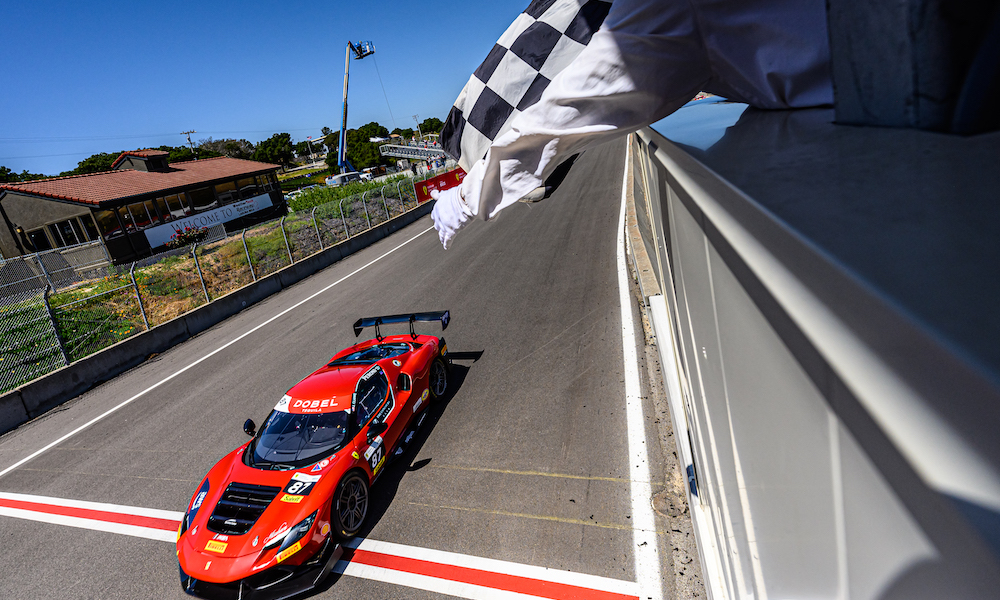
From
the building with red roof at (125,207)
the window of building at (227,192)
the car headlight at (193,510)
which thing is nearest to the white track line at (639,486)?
the car headlight at (193,510)

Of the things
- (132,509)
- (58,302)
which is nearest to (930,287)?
(132,509)

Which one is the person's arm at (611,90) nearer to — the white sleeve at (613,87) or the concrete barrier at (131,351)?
the white sleeve at (613,87)

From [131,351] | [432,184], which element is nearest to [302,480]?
[131,351]

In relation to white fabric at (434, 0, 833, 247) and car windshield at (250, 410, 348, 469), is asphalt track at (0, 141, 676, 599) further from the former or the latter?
white fabric at (434, 0, 833, 247)

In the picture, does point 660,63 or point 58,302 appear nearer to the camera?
point 660,63

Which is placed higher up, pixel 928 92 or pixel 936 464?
pixel 928 92

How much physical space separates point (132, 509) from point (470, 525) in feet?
13.5

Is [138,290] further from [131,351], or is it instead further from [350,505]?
[350,505]

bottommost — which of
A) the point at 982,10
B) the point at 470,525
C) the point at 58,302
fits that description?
the point at 470,525

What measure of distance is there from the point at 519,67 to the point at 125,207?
32826 millimetres

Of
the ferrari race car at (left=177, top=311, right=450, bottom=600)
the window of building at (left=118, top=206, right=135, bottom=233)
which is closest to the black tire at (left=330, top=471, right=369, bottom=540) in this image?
the ferrari race car at (left=177, top=311, right=450, bottom=600)

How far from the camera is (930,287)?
45cm

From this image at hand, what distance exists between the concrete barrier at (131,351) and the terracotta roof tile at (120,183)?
1866cm

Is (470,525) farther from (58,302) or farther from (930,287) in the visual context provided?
(58,302)
